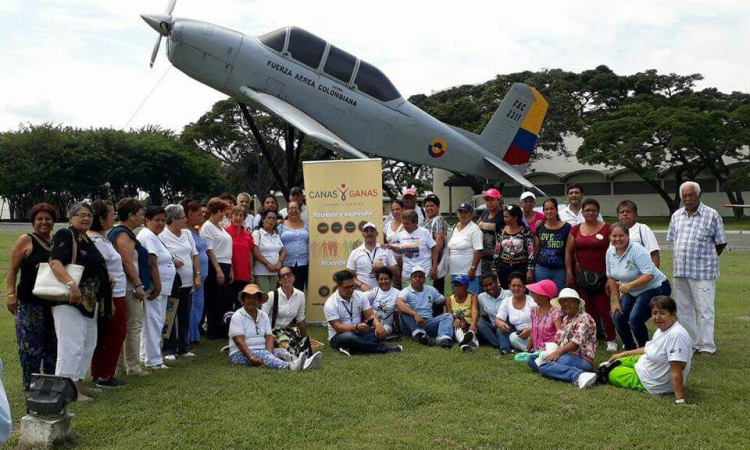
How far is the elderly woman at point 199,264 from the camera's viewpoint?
6570 mm

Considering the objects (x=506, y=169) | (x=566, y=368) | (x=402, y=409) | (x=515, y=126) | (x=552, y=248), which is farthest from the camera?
(x=515, y=126)

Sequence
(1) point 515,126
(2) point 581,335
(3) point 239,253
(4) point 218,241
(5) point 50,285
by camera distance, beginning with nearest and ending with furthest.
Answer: (5) point 50,285, (2) point 581,335, (4) point 218,241, (3) point 239,253, (1) point 515,126

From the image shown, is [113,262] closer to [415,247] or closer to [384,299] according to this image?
[384,299]

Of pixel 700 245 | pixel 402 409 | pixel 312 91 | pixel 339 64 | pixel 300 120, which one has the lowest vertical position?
pixel 402 409

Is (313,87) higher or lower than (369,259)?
higher

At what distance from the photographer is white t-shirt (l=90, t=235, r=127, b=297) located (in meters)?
4.97

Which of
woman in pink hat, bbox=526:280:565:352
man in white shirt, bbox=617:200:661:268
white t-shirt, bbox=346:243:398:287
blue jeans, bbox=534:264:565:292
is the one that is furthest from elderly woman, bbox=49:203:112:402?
man in white shirt, bbox=617:200:661:268

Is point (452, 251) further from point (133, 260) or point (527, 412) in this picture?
point (133, 260)

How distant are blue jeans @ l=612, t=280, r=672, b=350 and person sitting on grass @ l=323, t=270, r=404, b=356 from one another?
2.27 metres

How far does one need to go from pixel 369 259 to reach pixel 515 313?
1.96 metres

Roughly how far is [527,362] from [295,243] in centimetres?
344

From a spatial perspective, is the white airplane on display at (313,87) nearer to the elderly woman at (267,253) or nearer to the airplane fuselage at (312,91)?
the airplane fuselage at (312,91)

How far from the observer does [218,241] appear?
22.4 feet

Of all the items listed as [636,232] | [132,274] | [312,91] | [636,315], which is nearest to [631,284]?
[636,315]
